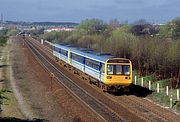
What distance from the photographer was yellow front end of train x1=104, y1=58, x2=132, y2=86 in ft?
98.9

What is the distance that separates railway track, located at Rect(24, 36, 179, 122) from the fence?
1697 mm

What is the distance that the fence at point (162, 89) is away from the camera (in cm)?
2761

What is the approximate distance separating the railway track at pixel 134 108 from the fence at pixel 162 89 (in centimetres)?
170

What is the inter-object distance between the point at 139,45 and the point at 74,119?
2346 centimetres

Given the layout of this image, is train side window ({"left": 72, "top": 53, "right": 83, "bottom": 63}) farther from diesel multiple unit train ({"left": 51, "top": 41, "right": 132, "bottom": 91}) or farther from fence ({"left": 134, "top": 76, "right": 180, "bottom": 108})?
diesel multiple unit train ({"left": 51, "top": 41, "right": 132, "bottom": 91})

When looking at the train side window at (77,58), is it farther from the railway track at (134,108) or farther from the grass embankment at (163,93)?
the railway track at (134,108)

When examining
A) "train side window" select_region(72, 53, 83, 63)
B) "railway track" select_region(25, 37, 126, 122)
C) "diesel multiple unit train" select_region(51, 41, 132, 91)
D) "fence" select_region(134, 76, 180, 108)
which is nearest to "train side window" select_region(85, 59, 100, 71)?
"diesel multiple unit train" select_region(51, 41, 132, 91)

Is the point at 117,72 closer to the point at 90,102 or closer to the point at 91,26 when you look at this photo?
the point at 90,102

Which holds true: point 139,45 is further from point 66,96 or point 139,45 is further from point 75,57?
point 66,96

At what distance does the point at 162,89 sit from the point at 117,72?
4.21m

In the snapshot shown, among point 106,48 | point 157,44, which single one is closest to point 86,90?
point 157,44

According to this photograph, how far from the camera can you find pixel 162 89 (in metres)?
32.8

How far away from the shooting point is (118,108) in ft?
83.2

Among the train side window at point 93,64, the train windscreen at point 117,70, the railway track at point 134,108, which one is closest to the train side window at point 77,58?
the train side window at point 93,64
